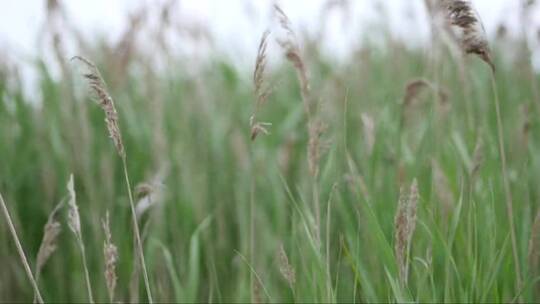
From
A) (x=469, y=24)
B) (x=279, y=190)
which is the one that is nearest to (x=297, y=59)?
(x=469, y=24)

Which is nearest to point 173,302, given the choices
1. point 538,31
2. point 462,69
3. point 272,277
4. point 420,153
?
point 272,277

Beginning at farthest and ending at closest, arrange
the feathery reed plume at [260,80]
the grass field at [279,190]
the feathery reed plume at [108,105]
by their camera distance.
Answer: the grass field at [279,190] < the feathery reed plume at [260,80] < the feathery reed plume at [108,105]

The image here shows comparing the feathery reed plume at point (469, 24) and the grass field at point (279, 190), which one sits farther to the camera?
the grass field at point (279, 190)

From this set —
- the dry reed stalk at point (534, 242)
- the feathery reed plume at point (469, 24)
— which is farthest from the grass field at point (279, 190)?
the feathery reed plume at point (469, 24)

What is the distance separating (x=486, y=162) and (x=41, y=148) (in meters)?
1.45

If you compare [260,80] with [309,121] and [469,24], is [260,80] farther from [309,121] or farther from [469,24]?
[469,24]

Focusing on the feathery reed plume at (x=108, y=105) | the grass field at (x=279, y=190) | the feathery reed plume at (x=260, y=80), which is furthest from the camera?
Answer: the grass field at (x=279, y=190)

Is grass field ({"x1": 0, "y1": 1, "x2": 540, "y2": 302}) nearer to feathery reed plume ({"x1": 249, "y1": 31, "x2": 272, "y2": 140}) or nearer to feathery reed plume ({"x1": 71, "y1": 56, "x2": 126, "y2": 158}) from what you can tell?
feathery reed plume ({"x1": 249, "y1": 31, "x2": 272, "y2": 140})

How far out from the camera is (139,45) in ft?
10.5

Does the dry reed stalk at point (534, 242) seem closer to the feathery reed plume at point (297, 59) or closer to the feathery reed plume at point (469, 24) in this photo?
the feathery reed plume at point (469, 24)

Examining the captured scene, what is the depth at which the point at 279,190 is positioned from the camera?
242 cm

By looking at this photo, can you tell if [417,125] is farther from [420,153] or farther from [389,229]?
[389,229]

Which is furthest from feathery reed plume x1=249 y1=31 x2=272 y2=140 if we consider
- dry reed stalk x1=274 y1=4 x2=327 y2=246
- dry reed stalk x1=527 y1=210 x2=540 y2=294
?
dry reed stalk x1=527 y1=210 x2=540 y2=294

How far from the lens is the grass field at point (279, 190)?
1.46 m
